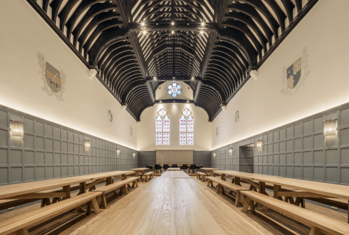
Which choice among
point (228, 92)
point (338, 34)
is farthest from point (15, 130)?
point (228, 92)

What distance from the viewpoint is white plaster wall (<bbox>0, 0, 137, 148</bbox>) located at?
5.17m

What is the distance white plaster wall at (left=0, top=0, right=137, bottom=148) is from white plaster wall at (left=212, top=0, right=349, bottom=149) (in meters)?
6.88

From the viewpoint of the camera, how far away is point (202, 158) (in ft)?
73.5

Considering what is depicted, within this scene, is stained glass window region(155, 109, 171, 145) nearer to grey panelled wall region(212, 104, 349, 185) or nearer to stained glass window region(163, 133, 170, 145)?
stained glass window region(163, 133, 170, 145)

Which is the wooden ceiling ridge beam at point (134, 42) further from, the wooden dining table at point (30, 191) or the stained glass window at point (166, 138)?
the stained glass window at point (166, 138)

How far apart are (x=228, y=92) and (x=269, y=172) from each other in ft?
24.7

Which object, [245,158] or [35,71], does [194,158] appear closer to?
[245,158]

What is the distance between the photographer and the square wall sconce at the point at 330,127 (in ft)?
16.8

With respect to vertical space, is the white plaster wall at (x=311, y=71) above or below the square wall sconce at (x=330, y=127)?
above

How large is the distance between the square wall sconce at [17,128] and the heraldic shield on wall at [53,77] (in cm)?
168

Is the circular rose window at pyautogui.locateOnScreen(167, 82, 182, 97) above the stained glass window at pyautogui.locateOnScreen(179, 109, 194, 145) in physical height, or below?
above

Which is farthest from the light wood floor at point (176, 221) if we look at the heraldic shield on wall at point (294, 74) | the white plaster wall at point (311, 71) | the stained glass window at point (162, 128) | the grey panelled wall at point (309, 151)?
the stained glass window at point (162, 128)

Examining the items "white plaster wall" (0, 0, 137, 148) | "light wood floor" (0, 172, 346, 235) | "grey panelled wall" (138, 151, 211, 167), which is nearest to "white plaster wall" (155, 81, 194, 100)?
"grey panelled wall" (138, 151, 211, 167)

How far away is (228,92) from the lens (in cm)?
1517
